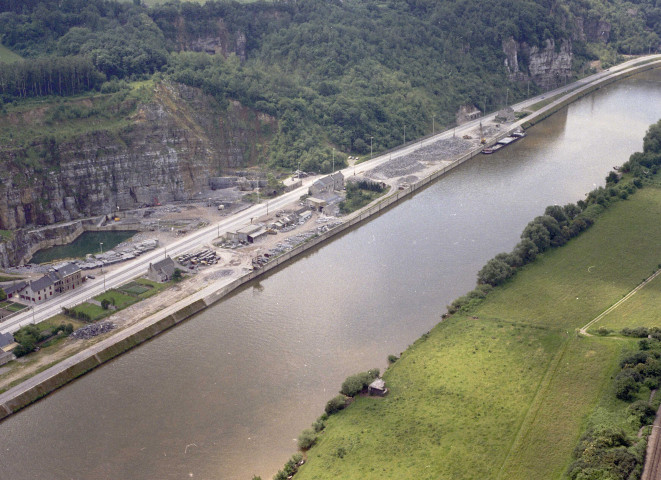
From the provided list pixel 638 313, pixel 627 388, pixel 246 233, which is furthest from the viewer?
pixel 246 233

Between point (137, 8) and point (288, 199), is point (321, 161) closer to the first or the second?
point (288, 199)

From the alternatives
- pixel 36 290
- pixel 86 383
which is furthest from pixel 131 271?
pixel 86 383

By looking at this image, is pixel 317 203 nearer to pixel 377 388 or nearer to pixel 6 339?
pixel 377 388

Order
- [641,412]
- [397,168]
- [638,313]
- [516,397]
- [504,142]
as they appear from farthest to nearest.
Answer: [504,142], [397,168], [638,313], [516,397], [641,412]

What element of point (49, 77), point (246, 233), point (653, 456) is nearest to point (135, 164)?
point (49, 77)

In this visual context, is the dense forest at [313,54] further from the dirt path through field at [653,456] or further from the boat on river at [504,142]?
the dirt path through field at [653,456]

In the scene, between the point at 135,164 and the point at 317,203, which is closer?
the point at 135,164

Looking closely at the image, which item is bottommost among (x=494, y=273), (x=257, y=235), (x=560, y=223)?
(x=257, y=235)
